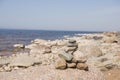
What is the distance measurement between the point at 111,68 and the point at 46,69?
14.4ft

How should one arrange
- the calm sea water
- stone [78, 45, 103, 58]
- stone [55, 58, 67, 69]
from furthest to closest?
the calm sea water
stone [78, 45, 103, 58]
stone [55, 58, 67, 69]

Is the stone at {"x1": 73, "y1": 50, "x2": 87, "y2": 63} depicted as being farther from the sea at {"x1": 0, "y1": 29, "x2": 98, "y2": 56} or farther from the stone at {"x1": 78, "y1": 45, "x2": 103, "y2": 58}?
the sea at {"x1": 0, "y1": 29, "x2": 98, "y2": 56}

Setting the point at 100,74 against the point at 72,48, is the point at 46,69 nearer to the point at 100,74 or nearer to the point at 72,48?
the point at 100,74

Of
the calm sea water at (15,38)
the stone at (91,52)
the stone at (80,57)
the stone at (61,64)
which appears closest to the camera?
the stone at (61,64)

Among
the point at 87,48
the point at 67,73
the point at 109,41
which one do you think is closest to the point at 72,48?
the point at 87,48

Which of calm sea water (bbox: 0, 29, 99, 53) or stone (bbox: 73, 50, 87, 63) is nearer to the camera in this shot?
stone (bbox: 73, 50, 87, 63)

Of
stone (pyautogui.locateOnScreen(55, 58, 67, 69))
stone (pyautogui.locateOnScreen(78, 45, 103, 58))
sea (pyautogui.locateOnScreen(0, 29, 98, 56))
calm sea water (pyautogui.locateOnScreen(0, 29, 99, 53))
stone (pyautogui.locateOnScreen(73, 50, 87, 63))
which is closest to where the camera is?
stone (pyautogui.locateOnScreen(55, 58, 67, 69))

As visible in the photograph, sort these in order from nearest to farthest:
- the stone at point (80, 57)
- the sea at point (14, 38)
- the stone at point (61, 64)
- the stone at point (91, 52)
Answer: the stone at point (61, 64) < the stone at point (80, 57) < the stone at point (91, 52) < the sea at point (14, 38)

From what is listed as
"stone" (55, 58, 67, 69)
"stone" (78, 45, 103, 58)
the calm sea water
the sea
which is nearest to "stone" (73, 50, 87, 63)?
"stone" (78, 45, 103, 58)

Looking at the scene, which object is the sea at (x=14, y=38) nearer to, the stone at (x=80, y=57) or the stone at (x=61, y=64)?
the stone at (x=80, y=57)

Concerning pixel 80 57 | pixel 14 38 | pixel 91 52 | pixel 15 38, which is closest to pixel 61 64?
pixel 80 57

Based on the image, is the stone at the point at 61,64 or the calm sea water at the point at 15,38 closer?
the stone at the point at 61,64

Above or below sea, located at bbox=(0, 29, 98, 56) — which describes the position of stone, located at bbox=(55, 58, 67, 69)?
above

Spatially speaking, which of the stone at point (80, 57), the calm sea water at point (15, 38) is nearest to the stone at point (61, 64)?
the stone at point (80, 57)
